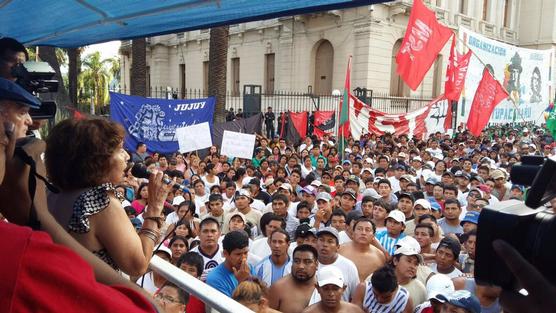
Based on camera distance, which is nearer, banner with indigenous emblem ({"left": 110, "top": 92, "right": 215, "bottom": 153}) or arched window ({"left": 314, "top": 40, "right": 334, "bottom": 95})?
banner with indigenous emblem ({"left": 110, "top": 92, "right": 215, "bottom": 153})

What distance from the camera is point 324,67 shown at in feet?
74.0

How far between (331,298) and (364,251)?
1.31 m

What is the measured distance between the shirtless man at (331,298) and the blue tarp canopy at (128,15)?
77.8 inches

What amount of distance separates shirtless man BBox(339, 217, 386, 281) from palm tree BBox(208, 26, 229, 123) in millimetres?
8753

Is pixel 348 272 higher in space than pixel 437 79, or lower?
lower

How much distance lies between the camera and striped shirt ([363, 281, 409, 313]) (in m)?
3.59

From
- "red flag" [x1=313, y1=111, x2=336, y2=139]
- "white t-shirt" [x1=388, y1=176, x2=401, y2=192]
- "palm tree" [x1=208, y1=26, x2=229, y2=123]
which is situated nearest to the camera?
"white t-shirt" [x1=388, y1=176, x2=401, y2=192]

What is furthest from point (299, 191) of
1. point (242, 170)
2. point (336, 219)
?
point (336, 219)

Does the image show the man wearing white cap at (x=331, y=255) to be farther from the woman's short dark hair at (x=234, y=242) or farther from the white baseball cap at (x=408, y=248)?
the woman's short dark hair at (x=234, y=242)

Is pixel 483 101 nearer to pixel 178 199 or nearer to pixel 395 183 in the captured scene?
pixel 395 183

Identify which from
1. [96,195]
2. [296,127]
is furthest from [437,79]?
[96,195]

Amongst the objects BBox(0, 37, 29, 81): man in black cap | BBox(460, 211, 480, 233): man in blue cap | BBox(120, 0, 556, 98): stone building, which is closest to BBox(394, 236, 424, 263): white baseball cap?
BBox(460, 211, 480, 233): man in blue cap

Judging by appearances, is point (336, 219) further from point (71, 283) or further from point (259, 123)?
point (259, 123)

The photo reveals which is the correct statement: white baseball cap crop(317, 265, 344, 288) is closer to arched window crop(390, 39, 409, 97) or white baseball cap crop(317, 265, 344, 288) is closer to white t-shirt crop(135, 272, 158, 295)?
white t-shirt crop(135, 272, 158, 295)
